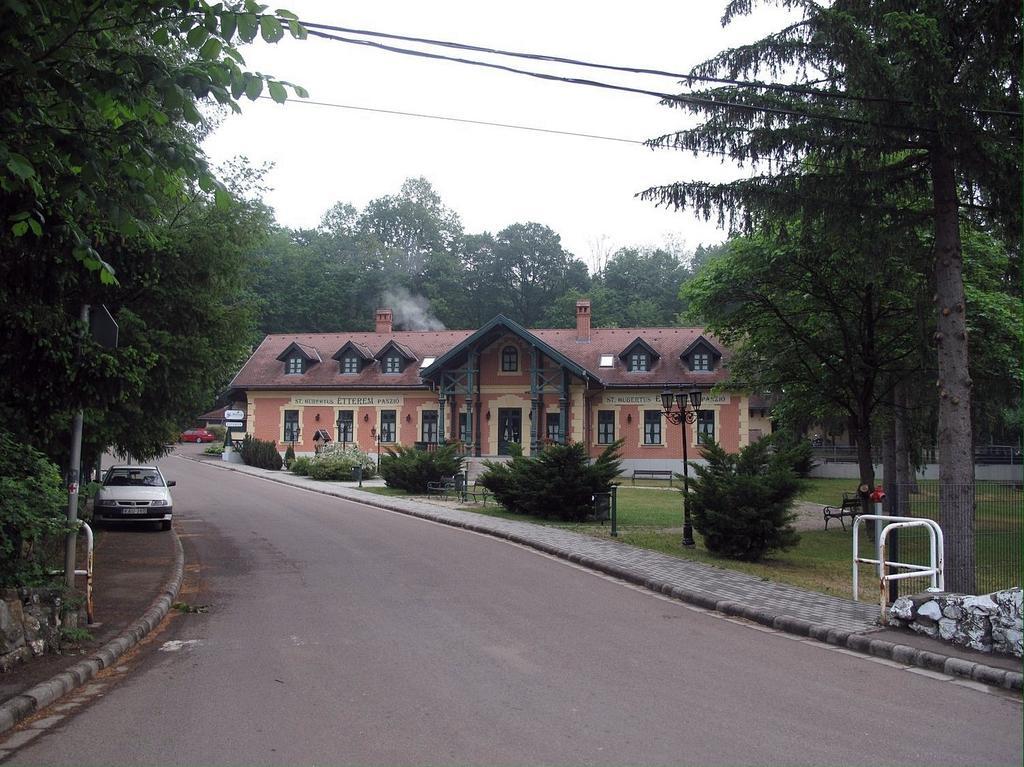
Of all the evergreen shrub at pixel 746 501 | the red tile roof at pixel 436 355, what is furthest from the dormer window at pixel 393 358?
the evergreen shrub at pixel 746 501

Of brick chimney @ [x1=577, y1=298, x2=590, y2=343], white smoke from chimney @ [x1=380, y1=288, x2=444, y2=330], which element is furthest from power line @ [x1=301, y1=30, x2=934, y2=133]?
white smoke from chimney @ [x1=380, y1=288, x2=444, y2=330]

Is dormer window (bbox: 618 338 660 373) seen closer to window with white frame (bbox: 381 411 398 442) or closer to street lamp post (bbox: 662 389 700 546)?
window with white frame (bbox: 381 411 398 442)

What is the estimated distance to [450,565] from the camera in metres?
14.2

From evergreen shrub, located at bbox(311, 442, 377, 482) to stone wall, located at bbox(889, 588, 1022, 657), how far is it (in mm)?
29205

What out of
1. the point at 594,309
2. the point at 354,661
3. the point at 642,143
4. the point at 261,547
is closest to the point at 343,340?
the point at 594,309

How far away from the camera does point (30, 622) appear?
7.45m

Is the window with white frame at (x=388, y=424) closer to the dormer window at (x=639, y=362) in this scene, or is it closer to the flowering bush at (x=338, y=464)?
the flowering bush at (x=338, y=464)

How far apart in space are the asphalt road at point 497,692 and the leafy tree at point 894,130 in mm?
5382

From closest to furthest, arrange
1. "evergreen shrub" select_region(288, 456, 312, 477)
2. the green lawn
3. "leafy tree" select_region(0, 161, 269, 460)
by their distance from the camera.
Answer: "leafy tree" select_region(0, 161, 269, 460)
the green lawn
"evergreen shrub" select_region(288, 456, 312, 477)

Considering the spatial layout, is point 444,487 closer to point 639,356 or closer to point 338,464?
point 338,464

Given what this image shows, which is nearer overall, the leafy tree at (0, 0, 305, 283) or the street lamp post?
the leafy tree at (0, 0, 305, 283)

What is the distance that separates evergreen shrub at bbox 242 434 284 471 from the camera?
44281 mm

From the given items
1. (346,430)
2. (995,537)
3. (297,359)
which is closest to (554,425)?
(346,430)

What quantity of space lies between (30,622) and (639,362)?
1532 inches
